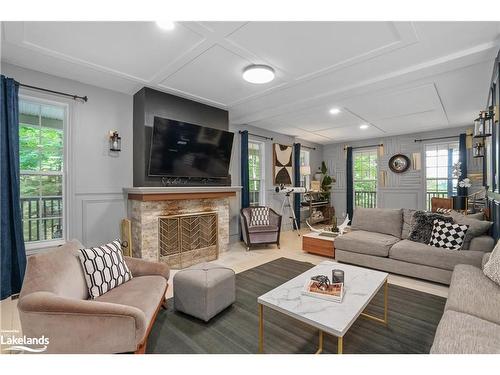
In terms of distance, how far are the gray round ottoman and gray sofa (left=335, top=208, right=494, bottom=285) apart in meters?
2.08

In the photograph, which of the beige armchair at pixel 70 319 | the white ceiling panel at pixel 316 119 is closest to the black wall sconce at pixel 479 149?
the white ceiling panel at pixel 316 119

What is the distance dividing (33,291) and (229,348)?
1.30 metres

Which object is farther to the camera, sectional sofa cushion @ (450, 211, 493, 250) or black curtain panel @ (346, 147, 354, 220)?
black curtain panel @ (346, 147, 354, 220)

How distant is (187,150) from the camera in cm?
374

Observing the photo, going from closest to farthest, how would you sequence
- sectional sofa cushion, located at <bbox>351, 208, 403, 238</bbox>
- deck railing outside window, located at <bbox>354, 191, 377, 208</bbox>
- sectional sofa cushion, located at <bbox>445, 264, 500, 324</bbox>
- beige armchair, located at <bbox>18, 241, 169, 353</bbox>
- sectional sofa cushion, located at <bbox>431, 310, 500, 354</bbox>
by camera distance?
sectional sofa cushion, located at <bbox>431, 310, 500, 354</bbox> < beige armchair, located at <bbox>18, 241, 169, 353</bbox> < sectional sofa cushion, located at <bbox>445, 264, 500, 324</bbox> < sectional sofa cushion, located at <bbox>351, 208, 403, 238</bbox> < deck railing outside window, located at <bbox>354, 191, 377, 208</bbox>

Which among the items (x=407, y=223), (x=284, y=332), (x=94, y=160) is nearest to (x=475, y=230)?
(x=407, y=223)

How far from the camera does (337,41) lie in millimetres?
2234

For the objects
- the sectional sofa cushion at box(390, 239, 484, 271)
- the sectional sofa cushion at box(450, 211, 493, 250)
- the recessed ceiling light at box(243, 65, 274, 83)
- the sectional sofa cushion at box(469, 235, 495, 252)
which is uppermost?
the recessed ceiling light at box(243, 65, 274, 83)

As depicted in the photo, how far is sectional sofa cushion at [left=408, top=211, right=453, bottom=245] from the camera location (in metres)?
3.15

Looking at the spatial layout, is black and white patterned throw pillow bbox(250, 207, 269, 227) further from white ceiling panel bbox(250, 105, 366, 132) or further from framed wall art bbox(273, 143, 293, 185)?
white ceiling panel bbox(250, 105, 366, 132)

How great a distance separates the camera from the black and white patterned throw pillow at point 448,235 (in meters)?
2.88

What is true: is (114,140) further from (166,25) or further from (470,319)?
(470,319)

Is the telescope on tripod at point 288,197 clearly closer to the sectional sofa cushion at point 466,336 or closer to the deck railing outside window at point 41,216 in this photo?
the deck railing outside window at point 41,216

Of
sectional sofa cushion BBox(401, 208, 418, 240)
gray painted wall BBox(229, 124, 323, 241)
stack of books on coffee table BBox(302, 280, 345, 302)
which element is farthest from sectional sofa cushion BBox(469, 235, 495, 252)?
gray painted wall BBox(229, 124, 323, 241)
